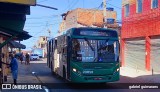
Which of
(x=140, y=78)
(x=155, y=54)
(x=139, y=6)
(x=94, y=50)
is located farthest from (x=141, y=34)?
(x=94, y=50)

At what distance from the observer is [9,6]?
10.5 metres

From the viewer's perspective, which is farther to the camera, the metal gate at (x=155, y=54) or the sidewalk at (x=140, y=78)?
the metal gate at (x=155, y=54)

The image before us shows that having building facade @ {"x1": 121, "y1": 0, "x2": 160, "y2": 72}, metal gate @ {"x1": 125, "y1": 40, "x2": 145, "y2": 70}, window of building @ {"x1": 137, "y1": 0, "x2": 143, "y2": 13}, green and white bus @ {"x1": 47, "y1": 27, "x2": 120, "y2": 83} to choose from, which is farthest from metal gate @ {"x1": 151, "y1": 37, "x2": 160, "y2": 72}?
green and white bus @ {"x1": 47, "y1": 27, "x2": 120, "y2": 83}

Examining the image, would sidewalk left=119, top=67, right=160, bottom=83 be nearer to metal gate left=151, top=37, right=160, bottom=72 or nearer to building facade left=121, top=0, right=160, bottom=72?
metal gate left=151, top=37, right=160, bottom=72

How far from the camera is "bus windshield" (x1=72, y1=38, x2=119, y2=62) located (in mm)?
17688

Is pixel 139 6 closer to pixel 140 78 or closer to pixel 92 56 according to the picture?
pixel 140 78

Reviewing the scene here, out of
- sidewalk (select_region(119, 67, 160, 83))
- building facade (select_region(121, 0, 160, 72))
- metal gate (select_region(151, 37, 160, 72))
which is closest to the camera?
sidewalk (select_region(119, 67, 160, 83))

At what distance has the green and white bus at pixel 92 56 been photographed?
695 inches

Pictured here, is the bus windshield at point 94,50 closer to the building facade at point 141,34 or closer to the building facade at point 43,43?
the building facade at point 141,34

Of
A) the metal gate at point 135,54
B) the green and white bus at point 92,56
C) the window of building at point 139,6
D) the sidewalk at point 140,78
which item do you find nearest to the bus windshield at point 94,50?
the green and white bus at point 92,56

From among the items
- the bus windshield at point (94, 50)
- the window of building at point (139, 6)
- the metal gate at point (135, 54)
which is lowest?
the metal gate at point (135, 54)

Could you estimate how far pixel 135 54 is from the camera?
36.3 metres

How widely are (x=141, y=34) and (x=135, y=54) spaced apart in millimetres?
2608

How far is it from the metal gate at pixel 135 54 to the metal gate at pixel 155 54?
1935mm
